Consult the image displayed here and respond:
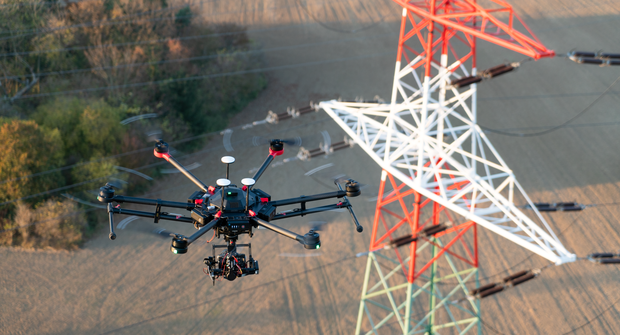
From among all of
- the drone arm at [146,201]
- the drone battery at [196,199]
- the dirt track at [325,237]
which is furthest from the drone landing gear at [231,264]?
the dirt track at [325,237]

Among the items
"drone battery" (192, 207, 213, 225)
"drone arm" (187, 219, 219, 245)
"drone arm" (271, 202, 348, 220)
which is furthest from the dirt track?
"drone arm" (187, 219, 219, 245)

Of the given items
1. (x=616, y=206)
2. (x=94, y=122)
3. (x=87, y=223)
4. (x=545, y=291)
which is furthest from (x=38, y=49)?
(x=616, y=206)

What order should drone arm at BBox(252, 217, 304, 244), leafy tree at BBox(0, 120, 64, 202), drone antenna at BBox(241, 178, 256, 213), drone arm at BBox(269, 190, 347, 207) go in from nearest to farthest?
1. drone arm at BBox(252, 217, 304, 244)
2. drone antenna at BBox(241, 178, 256, 213)
3. drone arm at BBox(269, 190, 347, 207)
4. leafy tree at BBox(0, 120, 64, 202)

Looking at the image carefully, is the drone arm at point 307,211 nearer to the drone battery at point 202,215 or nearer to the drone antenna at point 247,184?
the drone antenna at point 247,184

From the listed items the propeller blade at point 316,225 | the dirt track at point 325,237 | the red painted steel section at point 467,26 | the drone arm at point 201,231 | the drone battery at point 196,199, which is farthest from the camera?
the dirt track at point 325,237

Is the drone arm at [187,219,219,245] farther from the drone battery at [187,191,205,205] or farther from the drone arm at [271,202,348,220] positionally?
the drone arm at [271,202,348,220]

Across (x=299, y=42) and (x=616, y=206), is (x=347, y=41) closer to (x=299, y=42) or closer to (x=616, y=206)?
(x=299, y=42)

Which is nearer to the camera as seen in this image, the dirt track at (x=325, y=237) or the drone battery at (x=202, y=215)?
the drone battery at (x=202, y=215)
